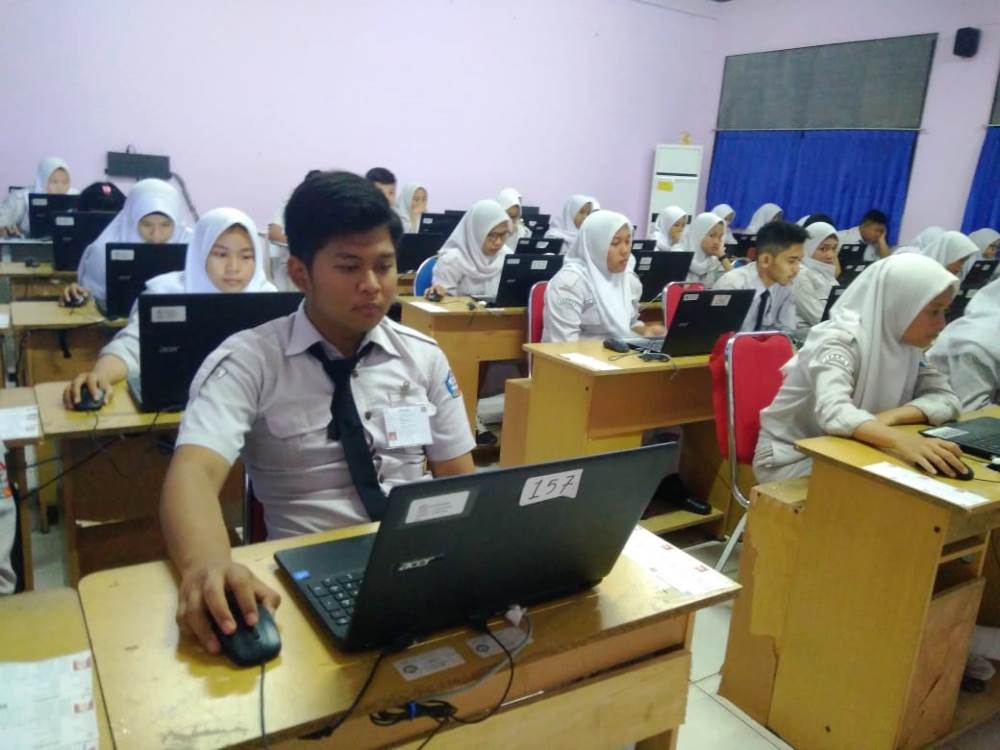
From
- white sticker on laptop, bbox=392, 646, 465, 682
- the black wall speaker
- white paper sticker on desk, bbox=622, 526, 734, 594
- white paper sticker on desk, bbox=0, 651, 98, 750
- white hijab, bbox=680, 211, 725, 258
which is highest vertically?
the black wall speaker

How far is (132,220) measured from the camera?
3447 mm

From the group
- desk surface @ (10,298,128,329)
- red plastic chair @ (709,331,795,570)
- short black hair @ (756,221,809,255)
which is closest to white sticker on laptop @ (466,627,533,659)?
red plastic chair @ (709,331,795,570)

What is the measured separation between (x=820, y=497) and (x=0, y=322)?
264 cm

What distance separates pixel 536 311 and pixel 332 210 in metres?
2.31

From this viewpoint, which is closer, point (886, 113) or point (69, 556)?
point (69, 556)

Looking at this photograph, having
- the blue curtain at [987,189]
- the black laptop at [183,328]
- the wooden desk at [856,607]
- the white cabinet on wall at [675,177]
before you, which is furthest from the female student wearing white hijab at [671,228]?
the black laptop at [183,328]

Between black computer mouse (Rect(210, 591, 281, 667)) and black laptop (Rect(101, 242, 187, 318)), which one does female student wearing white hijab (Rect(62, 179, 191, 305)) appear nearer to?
black laptop (Rect(101, 242, 187, 318))

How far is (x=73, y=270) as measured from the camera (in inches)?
158

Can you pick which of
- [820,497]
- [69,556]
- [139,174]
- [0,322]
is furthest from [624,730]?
[139,174]

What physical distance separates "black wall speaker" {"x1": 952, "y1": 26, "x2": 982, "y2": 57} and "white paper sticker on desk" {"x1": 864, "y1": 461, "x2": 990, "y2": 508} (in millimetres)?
6961

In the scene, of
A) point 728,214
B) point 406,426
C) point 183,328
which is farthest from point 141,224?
point 728,214

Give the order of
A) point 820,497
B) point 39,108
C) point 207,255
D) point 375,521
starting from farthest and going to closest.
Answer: point 39,108 < point 207,255 < point 820,497 < point 375,521

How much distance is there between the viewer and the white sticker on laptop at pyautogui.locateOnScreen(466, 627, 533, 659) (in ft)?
3.02

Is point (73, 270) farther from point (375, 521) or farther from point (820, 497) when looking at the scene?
point (820, 497)
